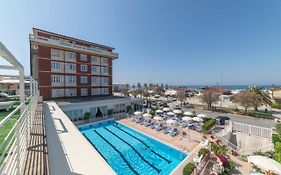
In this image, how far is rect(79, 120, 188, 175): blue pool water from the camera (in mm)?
13312

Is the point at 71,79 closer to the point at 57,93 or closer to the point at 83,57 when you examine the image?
the point at 57,93

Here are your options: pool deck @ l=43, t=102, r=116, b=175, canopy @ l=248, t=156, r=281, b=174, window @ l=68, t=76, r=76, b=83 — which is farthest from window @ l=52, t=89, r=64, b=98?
canopy @ l=248, t=156, r=281, b=174

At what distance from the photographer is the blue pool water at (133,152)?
13.3 metres

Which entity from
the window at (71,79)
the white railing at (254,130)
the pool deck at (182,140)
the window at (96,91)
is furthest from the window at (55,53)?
the white railing at (254,130)

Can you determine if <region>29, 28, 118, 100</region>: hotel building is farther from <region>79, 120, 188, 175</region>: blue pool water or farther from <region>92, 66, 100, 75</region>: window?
<region>79, 120, 188, 175</region>: blue pool water

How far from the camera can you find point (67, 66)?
29.5m

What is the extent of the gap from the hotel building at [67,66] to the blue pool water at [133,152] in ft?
39.0

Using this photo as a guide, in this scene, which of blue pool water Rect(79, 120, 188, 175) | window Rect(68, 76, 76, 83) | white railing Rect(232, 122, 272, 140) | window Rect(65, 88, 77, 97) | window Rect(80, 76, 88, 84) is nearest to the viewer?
blue pool water Rect(79, 120, 188, 175)

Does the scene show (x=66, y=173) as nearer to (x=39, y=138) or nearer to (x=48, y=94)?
(x=39, y=138)

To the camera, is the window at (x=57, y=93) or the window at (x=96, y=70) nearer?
the window at (x=57, y=93)

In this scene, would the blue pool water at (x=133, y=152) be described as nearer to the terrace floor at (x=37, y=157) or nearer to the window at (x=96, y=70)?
the terrace floor at (x=37, y=157)

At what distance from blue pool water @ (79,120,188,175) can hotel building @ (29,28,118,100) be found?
11.9 meters

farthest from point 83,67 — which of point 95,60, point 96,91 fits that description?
point 96,91

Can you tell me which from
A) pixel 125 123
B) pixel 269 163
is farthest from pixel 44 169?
pixel 125 123
